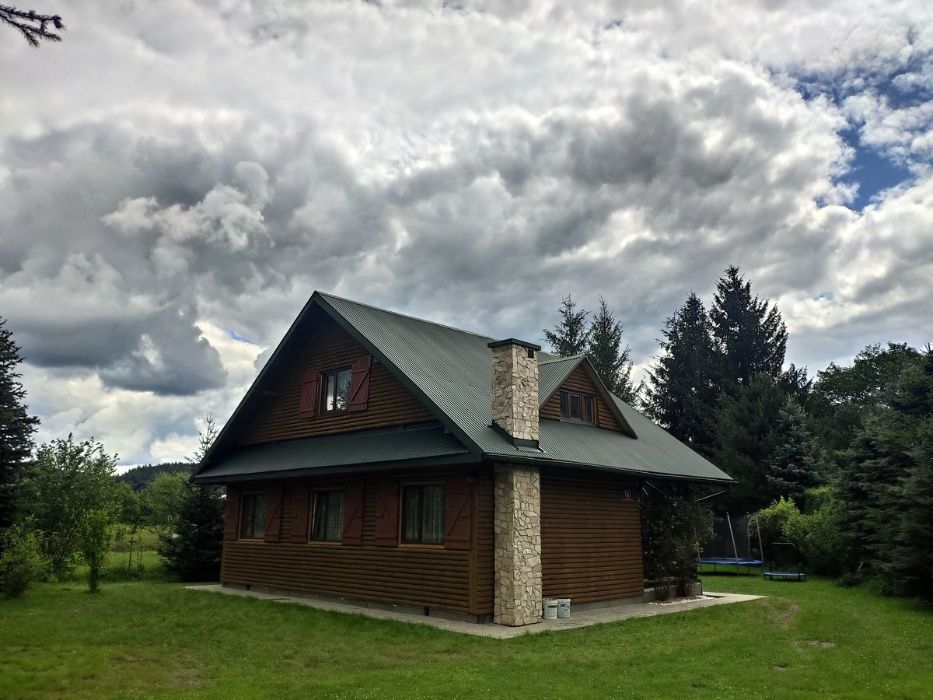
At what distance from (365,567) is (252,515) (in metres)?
5.71

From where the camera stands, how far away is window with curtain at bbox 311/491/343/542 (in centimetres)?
1667

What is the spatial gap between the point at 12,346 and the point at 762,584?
22.6 m

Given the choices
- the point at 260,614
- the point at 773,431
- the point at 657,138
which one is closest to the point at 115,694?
the point at 260,614

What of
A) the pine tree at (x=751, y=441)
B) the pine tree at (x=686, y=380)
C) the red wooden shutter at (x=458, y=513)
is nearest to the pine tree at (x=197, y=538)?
the red wooden shutter at (x=458, y=513)

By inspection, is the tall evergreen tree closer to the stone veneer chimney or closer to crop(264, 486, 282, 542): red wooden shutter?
crop(264, 486, 282, 542): red wooden shutter

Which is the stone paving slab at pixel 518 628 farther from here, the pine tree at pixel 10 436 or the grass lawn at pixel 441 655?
the pine tree at pixel 10 436

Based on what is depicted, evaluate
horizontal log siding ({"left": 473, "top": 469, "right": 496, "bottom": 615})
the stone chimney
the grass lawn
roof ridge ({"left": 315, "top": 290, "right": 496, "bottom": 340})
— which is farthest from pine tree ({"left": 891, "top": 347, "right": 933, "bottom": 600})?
roof ridge ({"left": 315, "top": 290, "right": 496, "bottom": 340})

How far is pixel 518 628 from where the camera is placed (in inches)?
488

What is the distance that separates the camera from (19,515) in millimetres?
18062

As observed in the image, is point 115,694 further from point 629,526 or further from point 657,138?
point 657,138

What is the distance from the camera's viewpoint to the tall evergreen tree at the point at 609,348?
41.2 metres

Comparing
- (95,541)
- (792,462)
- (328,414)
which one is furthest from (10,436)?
(792,462)

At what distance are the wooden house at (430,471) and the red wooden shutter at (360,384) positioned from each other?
0.16 ft

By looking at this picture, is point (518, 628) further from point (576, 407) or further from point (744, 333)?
point (744, 333)
